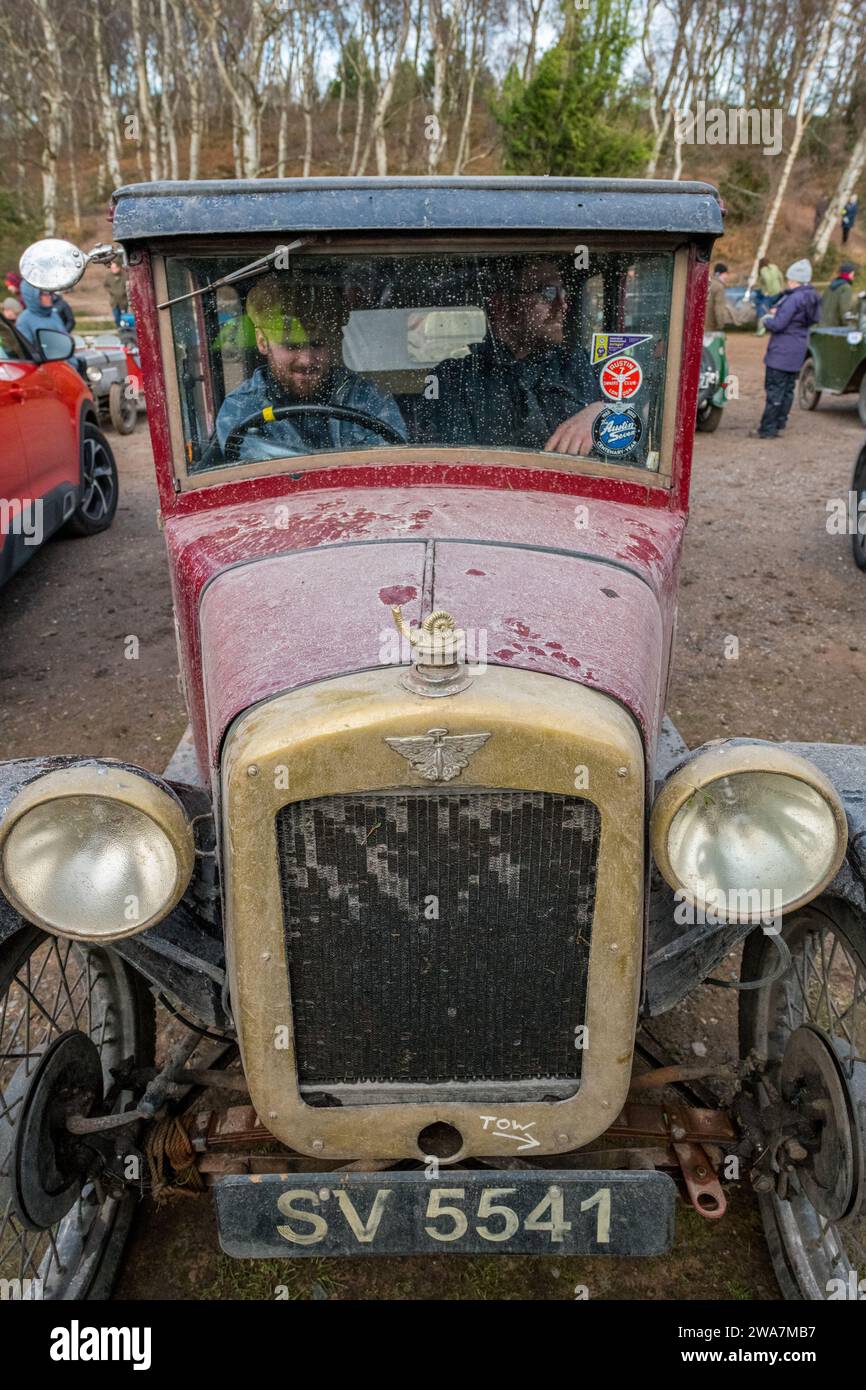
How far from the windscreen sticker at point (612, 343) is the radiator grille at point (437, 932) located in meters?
1.59

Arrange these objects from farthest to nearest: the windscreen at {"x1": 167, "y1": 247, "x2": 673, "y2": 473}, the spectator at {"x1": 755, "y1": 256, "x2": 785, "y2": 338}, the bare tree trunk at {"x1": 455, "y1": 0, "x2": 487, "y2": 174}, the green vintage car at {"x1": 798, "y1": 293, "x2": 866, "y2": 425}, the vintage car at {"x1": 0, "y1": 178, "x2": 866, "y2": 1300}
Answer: the bare tree trunk at {"x1": 455, "y1": 0, "x2": 487, "y2": 174} < the spectator at {"x1": 755, "y1": 256, "x2": 785, "y2": 338} < the green vintage car at {"x1": 798, "y1": 293, "x2": 866, "y2": 425} < the windscreen at {"x1": 167, "y1": 247, "x2": 673, "y2": 473} < the vintage car at {"x1": 0, "y1": 178, "x2": 866, "y2": 1300}

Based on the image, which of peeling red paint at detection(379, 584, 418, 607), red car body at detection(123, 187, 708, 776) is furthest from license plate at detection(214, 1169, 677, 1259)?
peeling red paint at detection(379, 584, 418, 607)

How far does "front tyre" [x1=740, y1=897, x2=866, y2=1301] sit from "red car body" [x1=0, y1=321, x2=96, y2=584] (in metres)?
4.95

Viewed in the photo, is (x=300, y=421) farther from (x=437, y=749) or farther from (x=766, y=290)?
(x=766, y=290)

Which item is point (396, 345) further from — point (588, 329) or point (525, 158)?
point (525, 158)

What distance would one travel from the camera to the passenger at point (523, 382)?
2652mm

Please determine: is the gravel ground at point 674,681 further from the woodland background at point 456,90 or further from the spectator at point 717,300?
the woodland background at point 456,90

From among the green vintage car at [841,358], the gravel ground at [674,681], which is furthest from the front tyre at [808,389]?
the gravel ground at [674,681]

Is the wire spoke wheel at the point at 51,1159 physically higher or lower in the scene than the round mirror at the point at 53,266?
lower

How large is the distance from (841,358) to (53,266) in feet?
36.6

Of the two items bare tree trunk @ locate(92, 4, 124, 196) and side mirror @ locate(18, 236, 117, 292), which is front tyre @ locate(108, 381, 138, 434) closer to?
side mirror @ locate(18, 236, 117, 292)

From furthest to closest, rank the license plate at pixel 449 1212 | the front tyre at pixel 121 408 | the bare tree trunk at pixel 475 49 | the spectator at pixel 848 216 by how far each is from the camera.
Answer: the bare tree trunk at pixel 475 49
the spectator at pixel 848 216
the front tyre at pixel 121 408
the license plate at pixel 449 1212

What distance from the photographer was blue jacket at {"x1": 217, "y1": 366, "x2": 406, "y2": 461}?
8.89 ft

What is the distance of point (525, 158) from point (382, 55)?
17.2 m
